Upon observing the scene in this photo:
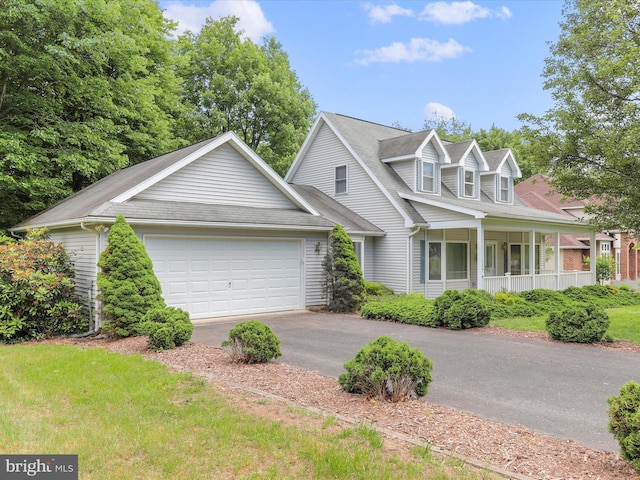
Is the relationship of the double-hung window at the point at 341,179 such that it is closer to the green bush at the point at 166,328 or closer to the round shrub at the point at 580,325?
the round shrub at the point at 580,325

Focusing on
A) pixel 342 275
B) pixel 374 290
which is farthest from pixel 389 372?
pixel 374 290

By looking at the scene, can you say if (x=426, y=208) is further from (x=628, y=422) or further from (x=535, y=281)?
(x=628, y=422)

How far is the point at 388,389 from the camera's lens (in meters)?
5.57

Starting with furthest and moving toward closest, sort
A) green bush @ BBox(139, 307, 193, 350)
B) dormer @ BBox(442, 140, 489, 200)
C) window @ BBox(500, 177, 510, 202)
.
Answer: window @ BBox(500, 177, 510, 202) → dormer @ BBox(442, 140, 489, 200) → green bush @ BBox(139, 307, 193, 350)

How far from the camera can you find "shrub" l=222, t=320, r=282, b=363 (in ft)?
24.5

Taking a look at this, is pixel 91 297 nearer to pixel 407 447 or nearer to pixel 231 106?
pixel 407 447

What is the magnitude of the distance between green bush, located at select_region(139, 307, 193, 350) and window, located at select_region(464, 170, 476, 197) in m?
15.9

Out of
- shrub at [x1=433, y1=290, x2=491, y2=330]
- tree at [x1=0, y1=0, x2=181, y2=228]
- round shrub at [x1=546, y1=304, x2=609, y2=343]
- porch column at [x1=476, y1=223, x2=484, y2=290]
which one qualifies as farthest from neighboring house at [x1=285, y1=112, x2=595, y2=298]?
tree at [x1=0, y1=0, x2=181, y2=228]

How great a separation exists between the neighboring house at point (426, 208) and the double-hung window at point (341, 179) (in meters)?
0.04

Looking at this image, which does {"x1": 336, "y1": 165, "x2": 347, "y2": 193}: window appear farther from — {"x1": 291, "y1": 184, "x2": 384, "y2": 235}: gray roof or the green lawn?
the green lawn

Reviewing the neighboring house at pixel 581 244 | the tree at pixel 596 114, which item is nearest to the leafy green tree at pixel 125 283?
the tree at pixel 596 114

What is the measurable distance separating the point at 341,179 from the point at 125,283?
11577 mm

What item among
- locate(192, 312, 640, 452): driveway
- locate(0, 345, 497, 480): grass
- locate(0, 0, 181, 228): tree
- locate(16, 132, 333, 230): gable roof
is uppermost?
locate(0, 0, 181, 228): tree

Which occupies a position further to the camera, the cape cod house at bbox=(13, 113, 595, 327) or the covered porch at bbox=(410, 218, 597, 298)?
the covered porch at bbox=(410, 218, 597, 298)
